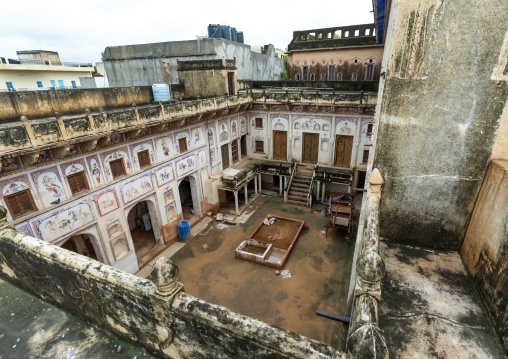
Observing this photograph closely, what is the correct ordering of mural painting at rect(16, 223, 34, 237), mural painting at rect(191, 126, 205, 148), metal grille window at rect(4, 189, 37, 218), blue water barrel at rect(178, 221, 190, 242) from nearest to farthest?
1. metal grille window at rect(4, 189, 37, 218)
2. mural painting at rect(16, 223, 34, 237)
3. blue water barrel at rect(178, 221, 190, 242)
4. mural painting at rect(191, 126, 205, 148)

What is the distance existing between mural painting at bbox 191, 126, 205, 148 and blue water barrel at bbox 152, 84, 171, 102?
2.53 metres

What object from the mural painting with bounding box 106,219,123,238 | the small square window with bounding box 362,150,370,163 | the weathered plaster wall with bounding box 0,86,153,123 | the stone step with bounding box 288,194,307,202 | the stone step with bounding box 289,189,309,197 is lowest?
the stone step with bounding box 288,194,307,202

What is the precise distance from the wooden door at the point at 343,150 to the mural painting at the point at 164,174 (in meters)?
11.0

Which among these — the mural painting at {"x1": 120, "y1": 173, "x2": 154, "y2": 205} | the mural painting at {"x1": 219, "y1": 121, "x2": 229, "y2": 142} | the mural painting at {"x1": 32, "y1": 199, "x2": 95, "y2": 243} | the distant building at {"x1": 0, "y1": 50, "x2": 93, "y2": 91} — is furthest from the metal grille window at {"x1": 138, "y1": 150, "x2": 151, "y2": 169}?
the distant building at {"x1": 0, "y1": 50, "x2": 93, "y2": 91}

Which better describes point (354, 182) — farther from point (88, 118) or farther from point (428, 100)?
point (88, 118)

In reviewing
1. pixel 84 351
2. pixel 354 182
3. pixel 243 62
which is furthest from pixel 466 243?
pixel 243 62

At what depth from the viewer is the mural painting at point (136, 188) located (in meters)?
11.2

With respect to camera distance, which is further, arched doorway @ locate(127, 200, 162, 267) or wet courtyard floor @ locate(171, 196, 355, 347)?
arched doorway @ locate(127, 200, 162, 267)

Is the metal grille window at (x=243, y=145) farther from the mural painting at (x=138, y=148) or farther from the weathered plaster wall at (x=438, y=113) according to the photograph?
the weathered plaster wall at (x=438, y=113)

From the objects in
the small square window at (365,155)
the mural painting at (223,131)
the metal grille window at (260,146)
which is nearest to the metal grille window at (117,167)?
the mural painting at (223,131)

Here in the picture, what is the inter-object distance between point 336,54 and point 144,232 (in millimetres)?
22067

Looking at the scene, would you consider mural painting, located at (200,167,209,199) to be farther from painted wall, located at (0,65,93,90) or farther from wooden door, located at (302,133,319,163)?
painted wall, located at (0,65,93,90)

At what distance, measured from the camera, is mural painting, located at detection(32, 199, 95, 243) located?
870cm

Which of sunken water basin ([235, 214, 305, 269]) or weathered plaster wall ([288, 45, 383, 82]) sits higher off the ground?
weathered plaster wall ([288, 45, 383, 82])
